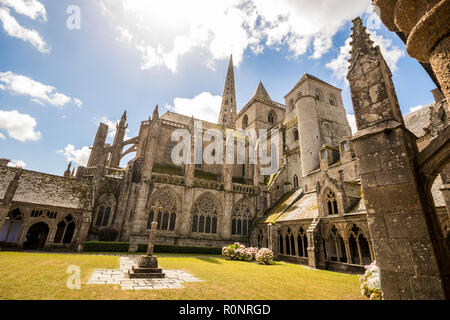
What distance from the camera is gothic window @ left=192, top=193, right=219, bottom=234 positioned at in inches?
955

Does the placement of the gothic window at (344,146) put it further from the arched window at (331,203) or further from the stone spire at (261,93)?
the stone spire at (261,93)

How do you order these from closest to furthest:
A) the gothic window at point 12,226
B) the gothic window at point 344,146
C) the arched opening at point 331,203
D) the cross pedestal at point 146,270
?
the cross pedestal at point 146,270 → the arched opening at point 331,203 → the gothic window at point 12,226 → the gothic window at point 344,146

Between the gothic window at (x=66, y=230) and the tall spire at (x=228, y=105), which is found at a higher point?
the tall spire at (x=228, y=105)

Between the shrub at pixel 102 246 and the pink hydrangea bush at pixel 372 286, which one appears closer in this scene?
the pink hydrangea bush at pixel 372 286

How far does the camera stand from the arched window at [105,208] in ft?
76.2

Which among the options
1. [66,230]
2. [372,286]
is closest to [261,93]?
[66,230]

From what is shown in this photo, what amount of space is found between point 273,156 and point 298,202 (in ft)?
38.3

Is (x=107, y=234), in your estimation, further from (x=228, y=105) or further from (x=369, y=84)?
(x=228, y=105)

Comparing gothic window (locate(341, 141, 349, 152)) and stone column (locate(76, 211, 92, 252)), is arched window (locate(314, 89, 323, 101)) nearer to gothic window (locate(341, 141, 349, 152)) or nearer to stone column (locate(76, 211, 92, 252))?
gothic window (locate(341, 141, 349, 152))

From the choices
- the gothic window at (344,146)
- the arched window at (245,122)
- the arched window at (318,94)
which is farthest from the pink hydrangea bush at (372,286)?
the arched window at (245,122)

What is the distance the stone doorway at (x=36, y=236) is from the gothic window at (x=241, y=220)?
744 inches

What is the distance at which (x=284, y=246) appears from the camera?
19.2 meters
